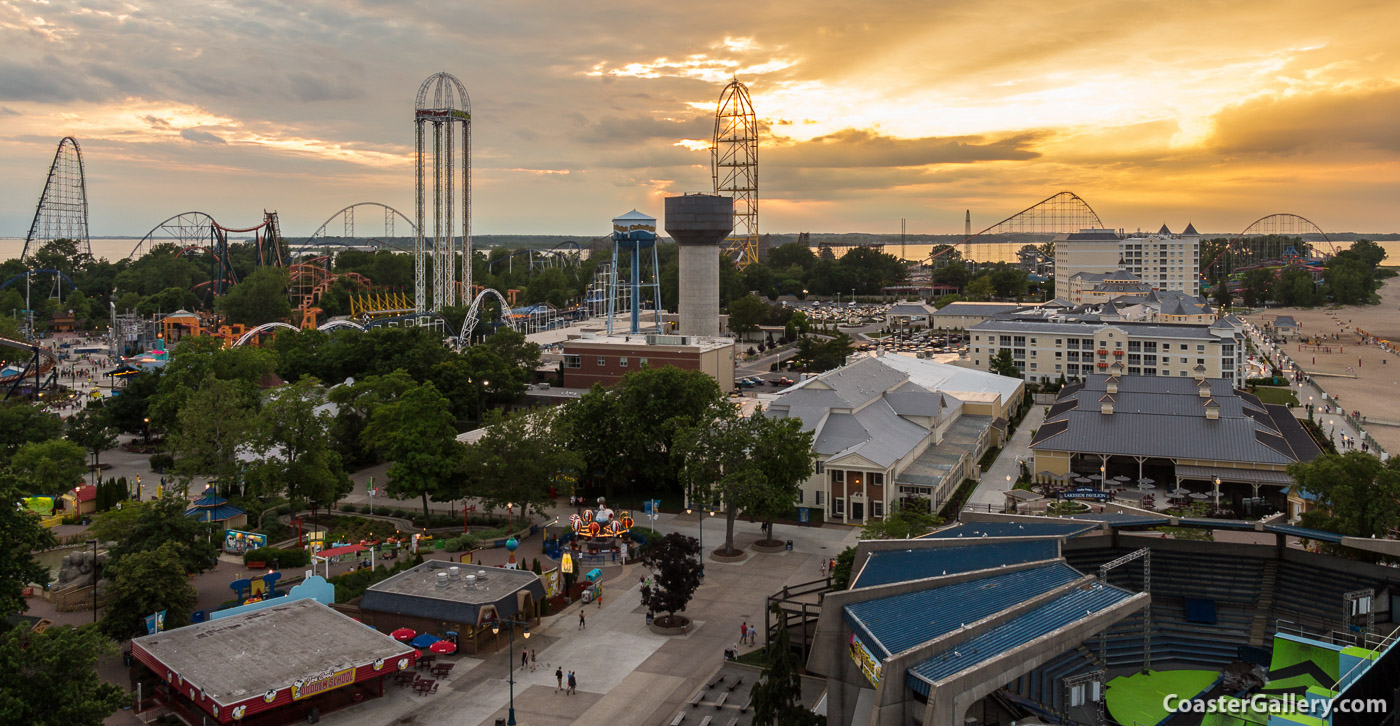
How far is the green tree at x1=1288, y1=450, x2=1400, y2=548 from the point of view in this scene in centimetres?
3331

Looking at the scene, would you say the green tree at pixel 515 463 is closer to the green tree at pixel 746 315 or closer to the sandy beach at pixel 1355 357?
the sandy beach at pixel 1355 357

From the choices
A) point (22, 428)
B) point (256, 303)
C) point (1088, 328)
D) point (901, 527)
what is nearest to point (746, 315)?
point (1088, 328)

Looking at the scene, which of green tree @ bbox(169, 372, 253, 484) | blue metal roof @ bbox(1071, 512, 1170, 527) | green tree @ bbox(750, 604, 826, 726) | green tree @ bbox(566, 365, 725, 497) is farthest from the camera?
green tree @ bbox(566, 365, 725, 497)

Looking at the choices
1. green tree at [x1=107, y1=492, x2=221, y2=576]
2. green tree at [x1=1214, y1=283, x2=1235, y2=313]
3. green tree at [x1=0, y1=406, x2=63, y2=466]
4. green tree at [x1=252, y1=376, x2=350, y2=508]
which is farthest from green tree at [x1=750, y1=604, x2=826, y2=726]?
green tree at [x1=1214, y1=283, x2=1235, y2=313]

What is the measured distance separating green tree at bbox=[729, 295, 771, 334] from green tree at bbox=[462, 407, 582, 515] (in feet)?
250

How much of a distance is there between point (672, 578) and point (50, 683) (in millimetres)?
17227

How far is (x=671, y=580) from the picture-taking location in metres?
32.1

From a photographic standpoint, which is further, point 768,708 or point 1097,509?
point 1097,509

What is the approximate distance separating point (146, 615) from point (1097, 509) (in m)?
34.3

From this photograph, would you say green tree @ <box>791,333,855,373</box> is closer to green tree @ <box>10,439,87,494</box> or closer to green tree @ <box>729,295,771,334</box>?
green tree @ <box>729,295,771,334</box>

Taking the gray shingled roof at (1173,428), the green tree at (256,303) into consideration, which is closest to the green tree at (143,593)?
the gray shingled roof at (1173,428)

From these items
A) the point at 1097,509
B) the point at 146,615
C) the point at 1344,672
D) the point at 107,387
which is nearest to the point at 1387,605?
the point at 1344,672

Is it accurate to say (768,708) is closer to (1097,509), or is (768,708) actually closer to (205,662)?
(205,662)

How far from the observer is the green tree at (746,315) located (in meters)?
120
